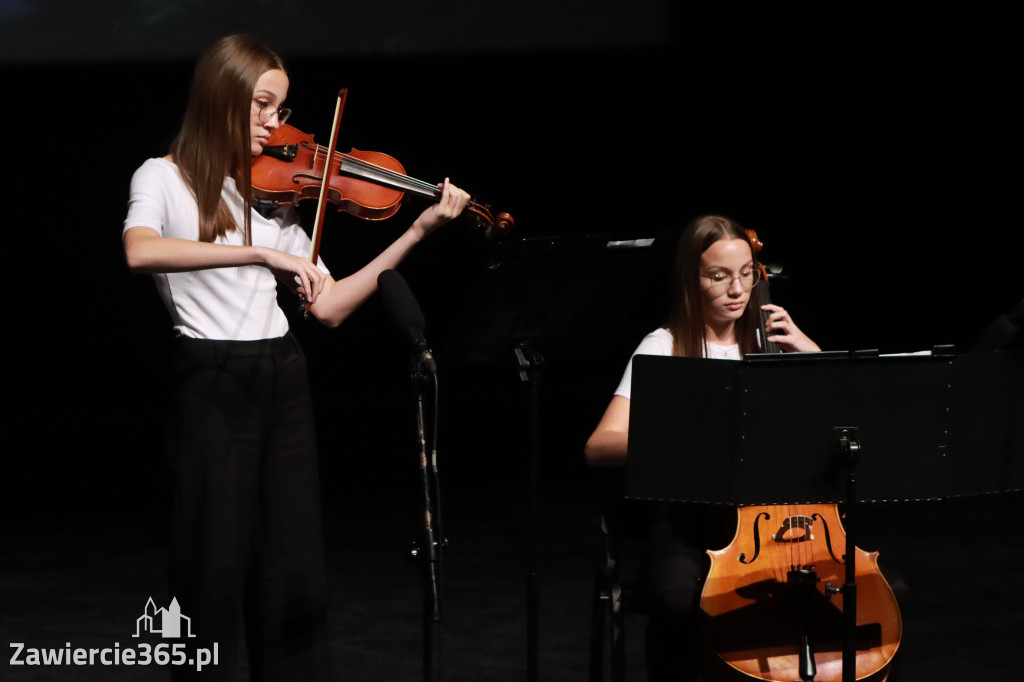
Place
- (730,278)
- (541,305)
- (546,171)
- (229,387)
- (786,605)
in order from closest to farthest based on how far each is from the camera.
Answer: (229,387) < (786,605) < (541,305) < (730,278) < (546,171)

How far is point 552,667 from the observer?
3.20 m

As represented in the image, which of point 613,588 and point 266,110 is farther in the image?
point 613,588

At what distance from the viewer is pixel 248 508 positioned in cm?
216

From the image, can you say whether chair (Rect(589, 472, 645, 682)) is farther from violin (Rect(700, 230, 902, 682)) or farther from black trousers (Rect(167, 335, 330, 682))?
black trousers (Rect(167, 335, 330, 682))

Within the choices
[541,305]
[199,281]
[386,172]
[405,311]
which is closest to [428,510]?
[405,311]

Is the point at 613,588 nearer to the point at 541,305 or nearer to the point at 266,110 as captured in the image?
the point at 541,305

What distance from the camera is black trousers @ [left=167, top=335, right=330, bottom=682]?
2.11 meters

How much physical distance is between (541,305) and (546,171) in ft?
11.8

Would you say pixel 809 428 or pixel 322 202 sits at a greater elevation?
pixel 322 202

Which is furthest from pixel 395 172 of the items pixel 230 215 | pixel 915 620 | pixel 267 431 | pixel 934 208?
pixel 934 208

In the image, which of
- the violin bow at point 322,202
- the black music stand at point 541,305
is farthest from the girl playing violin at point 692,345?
the violin bow at point 322,202

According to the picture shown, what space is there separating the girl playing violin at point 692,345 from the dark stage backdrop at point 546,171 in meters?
2.78

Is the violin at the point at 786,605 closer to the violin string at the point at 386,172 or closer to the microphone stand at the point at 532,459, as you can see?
the microphone stand at the point at 532,459

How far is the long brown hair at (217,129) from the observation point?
2.12 meters
